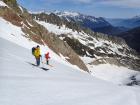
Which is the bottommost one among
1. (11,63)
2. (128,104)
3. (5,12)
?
(128,104)

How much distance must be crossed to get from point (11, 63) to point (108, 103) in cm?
757

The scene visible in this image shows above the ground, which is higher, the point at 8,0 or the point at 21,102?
the point at 8,0

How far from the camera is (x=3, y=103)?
44.7ft

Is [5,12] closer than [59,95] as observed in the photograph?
No

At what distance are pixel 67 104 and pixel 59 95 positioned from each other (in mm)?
1814

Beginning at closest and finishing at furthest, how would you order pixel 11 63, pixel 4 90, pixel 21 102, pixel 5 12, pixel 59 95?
1. pixel 21 102
2. pixel 4 90
3. pixel 59 95
4. pixel 11 63
5. pixel 5 12

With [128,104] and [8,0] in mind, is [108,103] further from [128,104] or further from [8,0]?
[8,0]

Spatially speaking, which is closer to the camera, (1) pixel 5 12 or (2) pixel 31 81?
(2) pixel 31 81

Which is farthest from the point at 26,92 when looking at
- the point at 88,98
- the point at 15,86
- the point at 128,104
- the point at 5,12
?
the point at 5,12

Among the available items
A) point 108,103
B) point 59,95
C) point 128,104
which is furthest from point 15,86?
point 128,104

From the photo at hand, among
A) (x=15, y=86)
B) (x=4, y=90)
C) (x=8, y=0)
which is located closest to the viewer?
(x=4, y=90)

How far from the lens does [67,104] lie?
16828mm

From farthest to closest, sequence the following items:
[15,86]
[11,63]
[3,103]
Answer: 1. [11,63]
2. [15,86]
3. [3,103]

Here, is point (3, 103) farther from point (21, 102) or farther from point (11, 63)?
point (11, 63)
